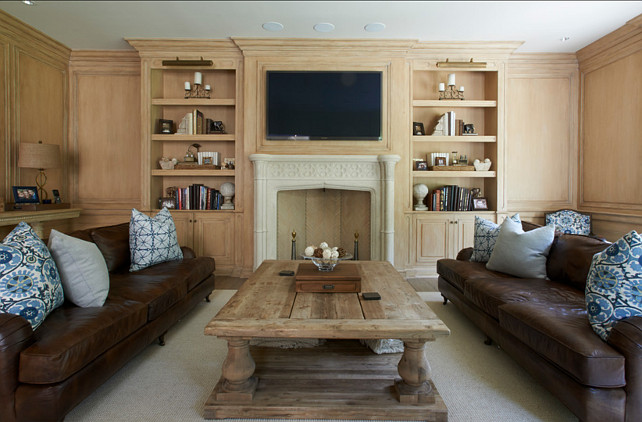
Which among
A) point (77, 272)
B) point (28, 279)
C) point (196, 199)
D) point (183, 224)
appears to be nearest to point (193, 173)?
point (196, 199)

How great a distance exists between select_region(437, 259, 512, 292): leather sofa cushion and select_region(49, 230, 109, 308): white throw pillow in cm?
247

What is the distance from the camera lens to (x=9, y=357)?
144 centimetres

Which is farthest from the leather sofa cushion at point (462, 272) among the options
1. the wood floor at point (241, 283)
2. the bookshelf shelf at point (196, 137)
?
the bookshelf shelf at point (196, 137)

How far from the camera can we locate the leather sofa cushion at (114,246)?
2.80 metres

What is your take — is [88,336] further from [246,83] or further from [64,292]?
[246,83]

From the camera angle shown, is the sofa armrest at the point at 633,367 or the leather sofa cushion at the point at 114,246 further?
the leather sofa cushion at the point at 114,246

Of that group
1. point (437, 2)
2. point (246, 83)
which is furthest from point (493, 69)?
point (246, 83)

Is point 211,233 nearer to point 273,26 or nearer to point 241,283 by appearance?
point 241,283

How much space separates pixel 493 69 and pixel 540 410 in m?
3.97

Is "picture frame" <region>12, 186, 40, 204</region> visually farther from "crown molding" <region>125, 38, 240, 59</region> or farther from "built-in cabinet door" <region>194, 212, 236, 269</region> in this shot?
"crown molding" <region>125, 38, 240, 59</region>

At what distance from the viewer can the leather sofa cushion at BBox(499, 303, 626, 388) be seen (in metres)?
1.48

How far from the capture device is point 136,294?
7.48 feet

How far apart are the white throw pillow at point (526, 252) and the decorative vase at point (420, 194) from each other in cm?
176

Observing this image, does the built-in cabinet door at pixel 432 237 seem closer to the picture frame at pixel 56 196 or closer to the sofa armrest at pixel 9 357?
the sofa armrest at pixel 9 357
